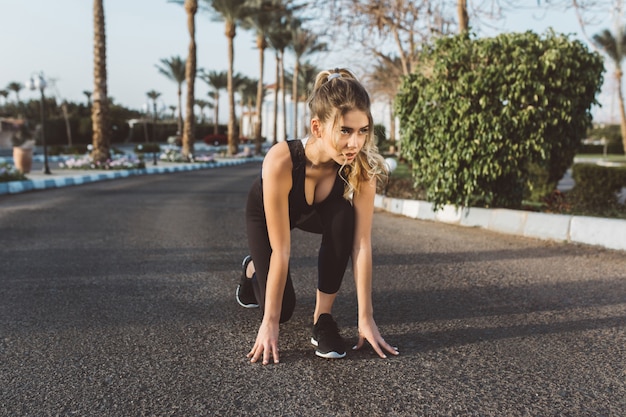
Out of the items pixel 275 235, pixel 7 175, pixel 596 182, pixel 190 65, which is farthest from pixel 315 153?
pixel 190 65

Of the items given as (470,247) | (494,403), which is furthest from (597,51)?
(494,403)

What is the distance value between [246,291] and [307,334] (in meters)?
0.60

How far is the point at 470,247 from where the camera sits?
557cm

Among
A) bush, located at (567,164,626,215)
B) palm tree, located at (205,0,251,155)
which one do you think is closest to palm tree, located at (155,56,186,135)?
palm tree, located at (205,0,251,155)

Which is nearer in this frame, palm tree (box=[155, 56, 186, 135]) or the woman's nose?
the woman's nose

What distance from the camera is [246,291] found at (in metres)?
3.34

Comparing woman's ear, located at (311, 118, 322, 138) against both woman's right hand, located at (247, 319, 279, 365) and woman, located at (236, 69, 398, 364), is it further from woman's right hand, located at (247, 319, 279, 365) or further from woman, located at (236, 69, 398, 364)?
woman's right hand, located at (247, 319, 279, 365)

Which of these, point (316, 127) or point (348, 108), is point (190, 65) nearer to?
point (316, 127)

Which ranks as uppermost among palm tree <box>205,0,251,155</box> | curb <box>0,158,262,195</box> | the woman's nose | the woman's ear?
palm tree <box>205,0,251,155</box>

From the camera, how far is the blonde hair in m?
2.39

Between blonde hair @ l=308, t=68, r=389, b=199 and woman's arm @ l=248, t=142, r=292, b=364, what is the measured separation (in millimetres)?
277

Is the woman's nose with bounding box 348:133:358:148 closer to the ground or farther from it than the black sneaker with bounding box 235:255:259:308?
farther from it

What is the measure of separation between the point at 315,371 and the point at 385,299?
1281mm

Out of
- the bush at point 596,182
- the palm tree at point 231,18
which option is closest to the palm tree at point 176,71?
the palm tree at point 231,18
